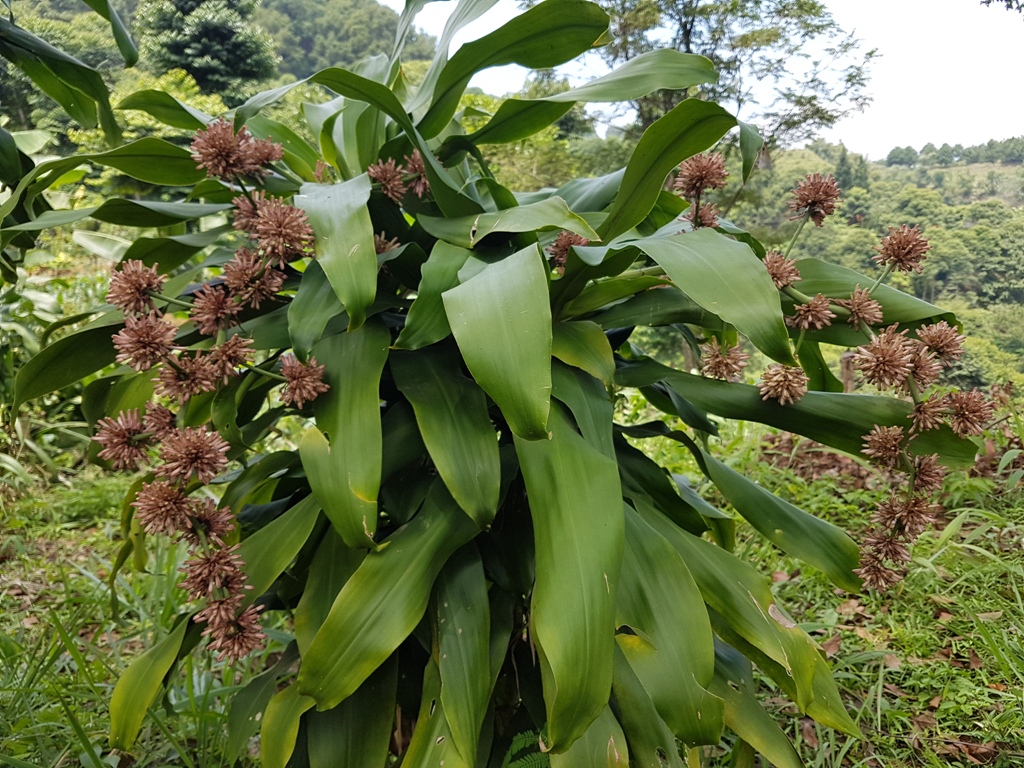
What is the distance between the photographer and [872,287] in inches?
27.7

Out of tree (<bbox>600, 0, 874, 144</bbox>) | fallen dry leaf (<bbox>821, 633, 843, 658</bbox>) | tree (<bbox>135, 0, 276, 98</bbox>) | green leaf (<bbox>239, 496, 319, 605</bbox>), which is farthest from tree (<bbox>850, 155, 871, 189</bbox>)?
tree (<bbox>135, 0, 276, 98</bbox>)

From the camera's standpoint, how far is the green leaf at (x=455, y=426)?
23.0 inches

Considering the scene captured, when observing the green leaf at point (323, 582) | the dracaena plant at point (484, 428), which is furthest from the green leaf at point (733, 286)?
the green leaf at point (323, 582)

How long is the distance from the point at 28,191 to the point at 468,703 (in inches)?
31.5

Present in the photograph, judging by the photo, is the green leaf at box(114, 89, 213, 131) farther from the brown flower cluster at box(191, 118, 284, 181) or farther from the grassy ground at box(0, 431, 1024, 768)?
the grassy ground at box(0, 431, 1024, 768)

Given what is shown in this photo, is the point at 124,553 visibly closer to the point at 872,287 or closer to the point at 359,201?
the point at 359,201

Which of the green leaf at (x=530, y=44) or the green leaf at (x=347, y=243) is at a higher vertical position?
the green leaf at (x=530, y=44)

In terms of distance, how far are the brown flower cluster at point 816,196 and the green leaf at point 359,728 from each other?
68cm

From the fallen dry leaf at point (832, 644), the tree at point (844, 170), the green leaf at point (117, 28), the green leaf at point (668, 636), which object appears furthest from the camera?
the tree at point (844, 170)

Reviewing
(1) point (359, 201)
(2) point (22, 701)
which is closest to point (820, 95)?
(1) point (359, 201)

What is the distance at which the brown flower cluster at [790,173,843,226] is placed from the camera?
2.40ft

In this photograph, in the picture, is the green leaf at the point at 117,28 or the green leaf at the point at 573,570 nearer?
the green leaf at the point at 573,570

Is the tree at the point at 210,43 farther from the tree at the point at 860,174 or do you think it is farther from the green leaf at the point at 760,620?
the green leaf at the point at 760,620

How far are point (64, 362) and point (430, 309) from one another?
1.52 ft
